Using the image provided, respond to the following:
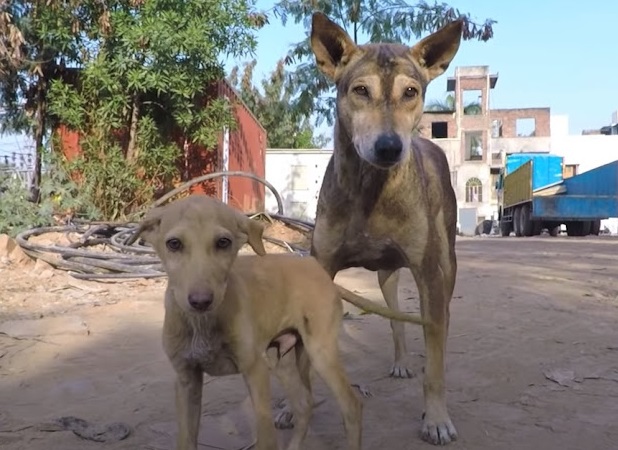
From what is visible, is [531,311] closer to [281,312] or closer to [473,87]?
[281,312]

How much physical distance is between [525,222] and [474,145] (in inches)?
1133

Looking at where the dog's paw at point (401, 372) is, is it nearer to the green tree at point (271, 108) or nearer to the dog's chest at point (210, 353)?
the dog's chest at point (210, 353)

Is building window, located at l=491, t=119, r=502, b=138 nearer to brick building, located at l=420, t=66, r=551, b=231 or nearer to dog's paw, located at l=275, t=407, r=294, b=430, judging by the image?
brick building, located at l=420, t=66, r=551, b=231

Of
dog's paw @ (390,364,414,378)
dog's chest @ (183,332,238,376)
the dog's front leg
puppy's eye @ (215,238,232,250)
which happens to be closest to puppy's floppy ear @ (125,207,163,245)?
puppy's eye @ (215,238,232,250)

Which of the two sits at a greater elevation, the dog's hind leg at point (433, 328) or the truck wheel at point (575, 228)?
the truck wheel at point (575, 228)

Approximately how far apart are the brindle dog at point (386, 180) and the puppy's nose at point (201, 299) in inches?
53.8

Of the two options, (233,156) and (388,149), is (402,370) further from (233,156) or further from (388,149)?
(233,156)

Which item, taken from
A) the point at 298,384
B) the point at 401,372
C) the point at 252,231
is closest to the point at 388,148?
the point at 252,231

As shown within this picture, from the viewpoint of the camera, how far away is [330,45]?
401cm

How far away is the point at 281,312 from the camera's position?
3113 millimetres

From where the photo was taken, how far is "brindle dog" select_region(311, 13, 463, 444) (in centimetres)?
354

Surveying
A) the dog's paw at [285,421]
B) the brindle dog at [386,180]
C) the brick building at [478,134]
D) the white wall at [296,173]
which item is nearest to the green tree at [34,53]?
the brindle dog at [386,180]

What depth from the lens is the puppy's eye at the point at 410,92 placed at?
12.0ft

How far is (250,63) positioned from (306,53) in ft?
48.0
